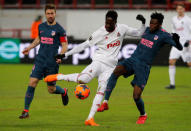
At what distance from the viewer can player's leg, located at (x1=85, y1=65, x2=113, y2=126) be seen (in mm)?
7527

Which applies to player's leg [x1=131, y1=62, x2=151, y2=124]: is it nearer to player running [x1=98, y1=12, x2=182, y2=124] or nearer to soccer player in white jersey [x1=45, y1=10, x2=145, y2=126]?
player running [x1=98, y1=12, x2=182, y2=124]

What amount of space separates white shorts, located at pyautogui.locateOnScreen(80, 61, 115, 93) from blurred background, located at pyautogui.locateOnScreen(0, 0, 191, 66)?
13437 mm

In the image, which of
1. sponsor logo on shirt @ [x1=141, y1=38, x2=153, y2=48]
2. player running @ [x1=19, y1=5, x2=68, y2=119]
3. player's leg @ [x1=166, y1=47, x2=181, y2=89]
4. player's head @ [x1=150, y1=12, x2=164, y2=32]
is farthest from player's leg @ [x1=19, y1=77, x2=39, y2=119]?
player's leg @ [x1=166, y1=47, x2=181, y2=89]

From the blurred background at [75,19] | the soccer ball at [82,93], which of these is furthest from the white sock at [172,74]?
the blurred background at [75,19]

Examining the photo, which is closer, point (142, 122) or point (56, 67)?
point (142, 122)

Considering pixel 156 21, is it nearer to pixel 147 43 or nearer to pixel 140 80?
pixel 147 43

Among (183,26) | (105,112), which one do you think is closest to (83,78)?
(105,112)

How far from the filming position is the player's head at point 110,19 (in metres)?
7.76

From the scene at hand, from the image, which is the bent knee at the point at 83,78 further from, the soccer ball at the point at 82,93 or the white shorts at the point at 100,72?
the soccer ball at the point at 82,93

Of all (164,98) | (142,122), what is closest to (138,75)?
(142,122)

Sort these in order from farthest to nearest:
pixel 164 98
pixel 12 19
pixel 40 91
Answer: pixel 12 19
pixel 40 91
pixel 164 98

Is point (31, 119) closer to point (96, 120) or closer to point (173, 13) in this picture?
point (96, 120)

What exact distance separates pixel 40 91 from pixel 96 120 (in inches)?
193

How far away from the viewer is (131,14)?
25.1 metres
